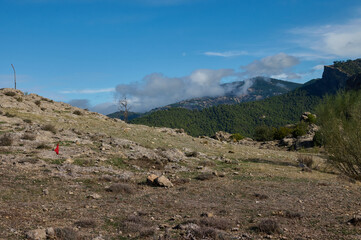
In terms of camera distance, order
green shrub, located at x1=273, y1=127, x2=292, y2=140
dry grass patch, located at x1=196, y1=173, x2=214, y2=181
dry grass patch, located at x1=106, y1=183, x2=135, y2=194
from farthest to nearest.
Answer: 1. green shrub, located at x1=273, y1=127, x2=292, y2=140
2. dry grass patch, located at x1=196, y1=173, x2=214, y2=181
3. dry grass patch, located at x1=106, y1=183, x2=135, y2=194

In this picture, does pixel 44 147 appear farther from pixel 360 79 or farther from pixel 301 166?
pixel 360 79

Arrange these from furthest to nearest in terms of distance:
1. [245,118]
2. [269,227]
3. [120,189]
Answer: [245,118] → [120,189] → [269,227]

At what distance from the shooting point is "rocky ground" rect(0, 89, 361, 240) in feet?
25.6

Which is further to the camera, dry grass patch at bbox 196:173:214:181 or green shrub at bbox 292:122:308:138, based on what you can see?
green shrub at bbox 292:122:308:138

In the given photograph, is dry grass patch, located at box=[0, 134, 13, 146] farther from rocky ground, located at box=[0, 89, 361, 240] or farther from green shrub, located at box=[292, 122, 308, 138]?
green shrub, located at box=[292, 122, 308, 138]

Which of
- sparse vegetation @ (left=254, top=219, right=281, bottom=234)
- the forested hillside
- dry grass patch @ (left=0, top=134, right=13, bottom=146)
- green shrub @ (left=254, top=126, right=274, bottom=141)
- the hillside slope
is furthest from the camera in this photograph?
the hillside slope

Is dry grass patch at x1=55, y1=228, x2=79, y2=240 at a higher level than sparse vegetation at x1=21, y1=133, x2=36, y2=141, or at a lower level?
lower

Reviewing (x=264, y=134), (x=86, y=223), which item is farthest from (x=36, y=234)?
(x=264, y=134)

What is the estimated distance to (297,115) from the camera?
568ft

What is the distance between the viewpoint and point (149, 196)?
1178 cm

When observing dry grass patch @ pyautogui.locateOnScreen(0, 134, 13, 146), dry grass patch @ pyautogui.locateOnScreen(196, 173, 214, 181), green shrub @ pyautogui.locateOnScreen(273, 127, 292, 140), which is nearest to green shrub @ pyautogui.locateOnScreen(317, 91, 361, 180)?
dry grass patch @ pyautogui.locateOnScreen(196, 173, 214, 181)

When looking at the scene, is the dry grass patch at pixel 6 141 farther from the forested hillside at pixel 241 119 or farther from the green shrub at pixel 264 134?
the forested hillside at pixel 241 119

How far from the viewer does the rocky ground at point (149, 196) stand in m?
7.80

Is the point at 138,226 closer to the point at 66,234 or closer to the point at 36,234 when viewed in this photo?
the point at 66,234
